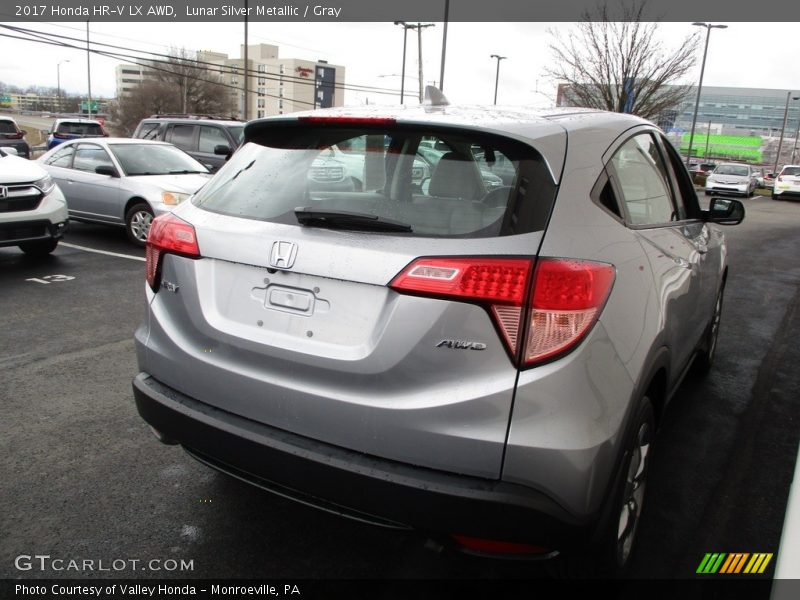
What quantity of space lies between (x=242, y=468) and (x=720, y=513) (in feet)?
7.17

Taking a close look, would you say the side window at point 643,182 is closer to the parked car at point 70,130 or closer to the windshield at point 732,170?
the parked car at point 70,130

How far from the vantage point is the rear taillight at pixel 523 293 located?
1.88 m

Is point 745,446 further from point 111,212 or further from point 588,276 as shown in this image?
point 111,212

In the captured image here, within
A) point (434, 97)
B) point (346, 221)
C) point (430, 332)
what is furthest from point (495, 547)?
point (434, 97)

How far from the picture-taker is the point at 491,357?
1.88m

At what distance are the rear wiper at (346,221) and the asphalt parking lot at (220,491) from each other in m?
1.34

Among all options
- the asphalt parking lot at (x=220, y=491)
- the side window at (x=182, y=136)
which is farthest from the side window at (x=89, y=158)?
the asphalt parking lot at (x=220, y=491)

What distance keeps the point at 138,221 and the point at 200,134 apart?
5748 mm

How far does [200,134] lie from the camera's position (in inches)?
562

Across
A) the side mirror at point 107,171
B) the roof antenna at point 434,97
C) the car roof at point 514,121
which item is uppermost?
the roof antenna at point 434,97

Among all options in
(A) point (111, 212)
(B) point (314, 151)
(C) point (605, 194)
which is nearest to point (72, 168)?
(A) point (111, 212)

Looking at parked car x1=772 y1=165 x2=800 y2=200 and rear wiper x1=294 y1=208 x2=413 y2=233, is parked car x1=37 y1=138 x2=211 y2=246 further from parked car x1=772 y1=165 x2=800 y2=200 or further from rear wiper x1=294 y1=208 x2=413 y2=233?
parked car x1=772 y1=165 x2=800 y2=200

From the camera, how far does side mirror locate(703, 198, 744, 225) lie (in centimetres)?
378

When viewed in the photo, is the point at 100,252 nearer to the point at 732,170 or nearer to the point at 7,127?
the point at 7,127
